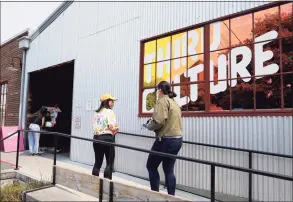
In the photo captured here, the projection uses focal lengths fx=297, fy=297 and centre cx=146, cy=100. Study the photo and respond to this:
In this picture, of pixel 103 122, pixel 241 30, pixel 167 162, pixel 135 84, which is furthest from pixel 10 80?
pixel 241 30

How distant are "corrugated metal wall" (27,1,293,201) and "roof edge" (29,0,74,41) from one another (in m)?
0.16

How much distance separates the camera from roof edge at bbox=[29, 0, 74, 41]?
9117mm

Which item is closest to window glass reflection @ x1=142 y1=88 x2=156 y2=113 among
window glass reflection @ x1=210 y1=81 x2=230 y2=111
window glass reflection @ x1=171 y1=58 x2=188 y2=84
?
window glass reflection @ x1=171 y1=58 x2=188 y2=84

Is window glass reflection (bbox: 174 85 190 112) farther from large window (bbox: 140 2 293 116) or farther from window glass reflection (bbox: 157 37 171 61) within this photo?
window glass reflection (bbox: 157 37 171 61)

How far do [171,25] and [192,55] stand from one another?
85 centimetres

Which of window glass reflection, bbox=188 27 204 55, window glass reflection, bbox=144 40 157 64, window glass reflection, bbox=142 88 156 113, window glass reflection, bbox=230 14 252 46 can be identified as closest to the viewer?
window glass reflection, bbox=230 14 252 46

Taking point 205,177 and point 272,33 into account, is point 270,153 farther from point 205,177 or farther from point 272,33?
point 272,33

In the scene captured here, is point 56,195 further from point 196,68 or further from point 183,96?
point 196,68

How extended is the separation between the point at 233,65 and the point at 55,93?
8951mm

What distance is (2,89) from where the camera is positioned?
486 inches

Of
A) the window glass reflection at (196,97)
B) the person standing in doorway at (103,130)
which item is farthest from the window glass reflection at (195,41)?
the person standing in doorway at (103,130)

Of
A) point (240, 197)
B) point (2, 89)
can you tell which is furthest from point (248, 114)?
point (2, 89)

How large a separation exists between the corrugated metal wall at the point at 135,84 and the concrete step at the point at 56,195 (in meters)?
A: 1.83

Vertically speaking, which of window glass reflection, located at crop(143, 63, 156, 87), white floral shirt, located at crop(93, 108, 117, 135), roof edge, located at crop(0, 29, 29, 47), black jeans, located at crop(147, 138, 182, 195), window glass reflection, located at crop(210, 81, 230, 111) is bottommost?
black jeans, located at crop(147, 138, 182, 195)
